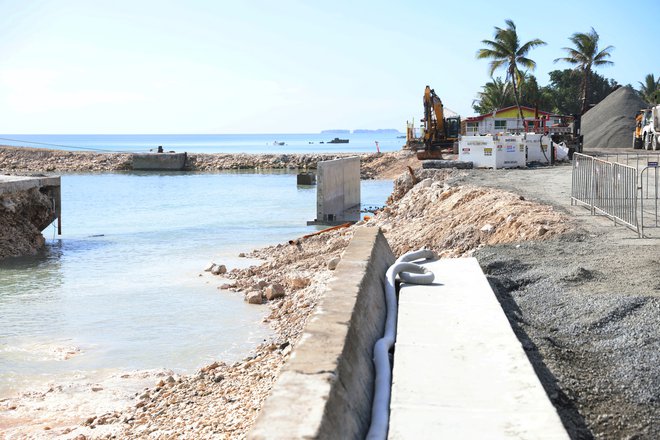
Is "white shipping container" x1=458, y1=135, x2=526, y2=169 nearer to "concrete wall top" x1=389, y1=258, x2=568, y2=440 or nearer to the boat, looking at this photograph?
"concrete wall top" x1=389, y1=258, x2=568, y2=440

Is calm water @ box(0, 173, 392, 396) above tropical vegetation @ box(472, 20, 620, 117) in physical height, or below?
below

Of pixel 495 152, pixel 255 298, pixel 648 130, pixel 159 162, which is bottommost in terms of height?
pixel 255 298

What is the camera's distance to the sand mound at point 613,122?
5370 centimetres

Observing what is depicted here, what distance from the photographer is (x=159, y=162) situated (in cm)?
7950

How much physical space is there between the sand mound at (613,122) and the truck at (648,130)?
6887 millimetres

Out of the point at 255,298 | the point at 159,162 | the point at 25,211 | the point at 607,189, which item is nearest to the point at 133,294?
the point at 255,298

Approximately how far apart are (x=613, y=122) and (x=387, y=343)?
182 feet

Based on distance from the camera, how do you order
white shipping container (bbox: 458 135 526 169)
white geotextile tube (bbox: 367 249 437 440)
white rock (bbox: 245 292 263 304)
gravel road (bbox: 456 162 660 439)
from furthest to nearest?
white shipping container (bbox: 458 135 526 169) → white rock (bbox: 245 292 263 304) → gravel road (bbox: 456 162 660 439) → white geotextile tube (bbox: 367 249 437 440)

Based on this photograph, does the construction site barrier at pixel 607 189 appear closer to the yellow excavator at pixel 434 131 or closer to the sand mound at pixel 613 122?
the yellow excavator at pixel 434 131

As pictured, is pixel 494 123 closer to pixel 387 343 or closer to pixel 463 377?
pixel 387 343

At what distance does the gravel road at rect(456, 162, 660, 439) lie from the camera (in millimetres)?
5178

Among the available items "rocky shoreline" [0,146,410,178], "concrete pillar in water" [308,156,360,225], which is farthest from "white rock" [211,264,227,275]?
"rocky shoreline" [0,146,410,178]

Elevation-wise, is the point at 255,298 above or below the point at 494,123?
below

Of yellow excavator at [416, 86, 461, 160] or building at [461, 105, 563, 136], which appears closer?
yellow excavator at [416, 86, 461, 160]
